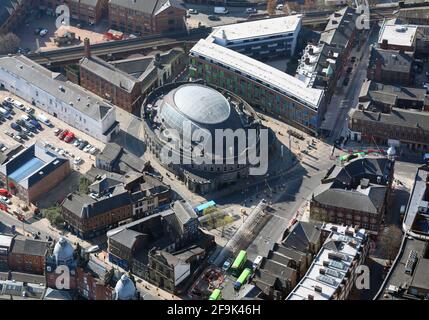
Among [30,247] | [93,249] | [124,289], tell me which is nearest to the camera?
[124,289]

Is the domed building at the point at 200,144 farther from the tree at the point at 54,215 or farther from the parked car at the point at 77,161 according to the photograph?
the tree at the point at 54,215

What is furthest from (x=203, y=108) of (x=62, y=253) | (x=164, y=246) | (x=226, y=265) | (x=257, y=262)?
(x=62, y=253)

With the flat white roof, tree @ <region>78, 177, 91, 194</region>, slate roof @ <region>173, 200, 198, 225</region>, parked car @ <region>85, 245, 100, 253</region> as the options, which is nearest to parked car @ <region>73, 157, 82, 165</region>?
tree @ <region>78, 177, 91, 194</region>

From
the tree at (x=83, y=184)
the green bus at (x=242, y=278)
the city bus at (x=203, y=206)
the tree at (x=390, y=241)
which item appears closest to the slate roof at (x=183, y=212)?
the city bus at (x=203, y=206)

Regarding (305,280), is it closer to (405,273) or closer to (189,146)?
(405,273)

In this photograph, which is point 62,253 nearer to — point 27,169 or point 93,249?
point 93,249

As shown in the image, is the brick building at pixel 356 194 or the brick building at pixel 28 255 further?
the brick building at pixel 356 194
